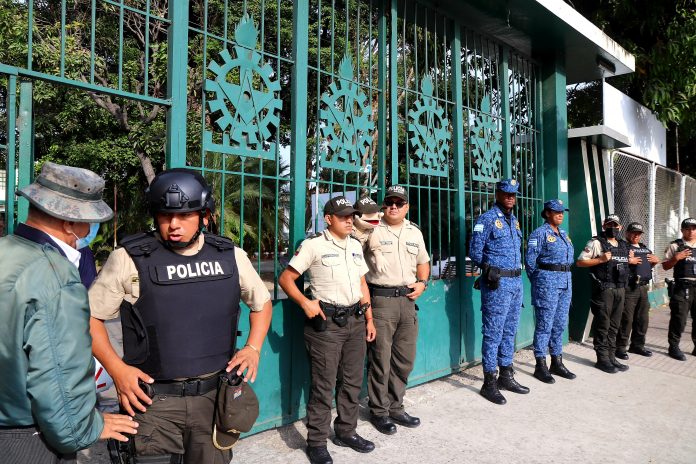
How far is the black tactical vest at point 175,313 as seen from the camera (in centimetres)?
200

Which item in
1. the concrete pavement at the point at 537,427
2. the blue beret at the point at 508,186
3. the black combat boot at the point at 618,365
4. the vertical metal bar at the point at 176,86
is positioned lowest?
the concrete pavement at the point at 537,427

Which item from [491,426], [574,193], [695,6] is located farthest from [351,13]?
[695,6]

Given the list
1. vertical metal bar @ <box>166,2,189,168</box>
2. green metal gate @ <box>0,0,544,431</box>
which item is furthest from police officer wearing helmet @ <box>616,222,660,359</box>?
vertical metal bar @ <box>166,2,189,168</box>

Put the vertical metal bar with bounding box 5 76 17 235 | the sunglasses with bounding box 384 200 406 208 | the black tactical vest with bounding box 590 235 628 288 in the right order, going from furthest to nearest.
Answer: the black tactical vest with bounding box 590 235 628 288
the sunglasses with bounding box 384 200 406 208
the vertical metal bar with bounding box 5 76 17 235

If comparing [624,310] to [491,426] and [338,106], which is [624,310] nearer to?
[491,426]

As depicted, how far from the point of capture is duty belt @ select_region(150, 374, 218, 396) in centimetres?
205

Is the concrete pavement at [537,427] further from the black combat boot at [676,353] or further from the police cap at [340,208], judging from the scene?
the police cap at [340,208]

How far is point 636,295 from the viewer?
233 inches

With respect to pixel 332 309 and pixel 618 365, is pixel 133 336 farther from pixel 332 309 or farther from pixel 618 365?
pixel 618 365

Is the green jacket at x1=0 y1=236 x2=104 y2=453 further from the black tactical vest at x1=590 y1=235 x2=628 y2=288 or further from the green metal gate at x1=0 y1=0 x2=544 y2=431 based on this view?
the black tactical vest at x1=590 y1=235 x2=628 y2=288

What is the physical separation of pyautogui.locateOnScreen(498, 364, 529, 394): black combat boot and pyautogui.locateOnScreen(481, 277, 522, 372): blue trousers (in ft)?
0.22

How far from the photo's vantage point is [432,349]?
5.01 metres

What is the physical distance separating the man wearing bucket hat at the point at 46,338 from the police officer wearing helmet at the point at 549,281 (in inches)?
174

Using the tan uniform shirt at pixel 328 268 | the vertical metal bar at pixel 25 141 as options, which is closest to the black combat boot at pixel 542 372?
the tan uniform shirt at pixel 328 268
